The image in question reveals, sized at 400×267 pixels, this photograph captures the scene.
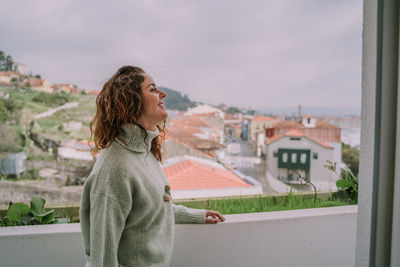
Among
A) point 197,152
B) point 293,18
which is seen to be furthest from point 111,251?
point 293,18

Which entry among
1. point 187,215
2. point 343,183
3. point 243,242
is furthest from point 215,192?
point 343,183

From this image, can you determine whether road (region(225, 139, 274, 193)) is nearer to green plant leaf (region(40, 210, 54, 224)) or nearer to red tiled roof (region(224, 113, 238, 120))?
red tiled roof (region(224, 113, 238, 120))

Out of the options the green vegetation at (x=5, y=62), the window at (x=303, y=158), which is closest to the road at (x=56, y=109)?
the green vegetation at (x=5, y=62)

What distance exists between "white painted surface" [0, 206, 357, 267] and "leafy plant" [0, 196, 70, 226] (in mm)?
92

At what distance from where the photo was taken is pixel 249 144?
7.98 ft

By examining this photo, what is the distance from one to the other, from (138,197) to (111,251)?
0.53 feet

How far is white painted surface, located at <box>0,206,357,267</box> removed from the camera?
3.70 feet

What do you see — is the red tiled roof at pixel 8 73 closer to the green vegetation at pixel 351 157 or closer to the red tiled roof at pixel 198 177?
the red tiled roof at pixel 198 177

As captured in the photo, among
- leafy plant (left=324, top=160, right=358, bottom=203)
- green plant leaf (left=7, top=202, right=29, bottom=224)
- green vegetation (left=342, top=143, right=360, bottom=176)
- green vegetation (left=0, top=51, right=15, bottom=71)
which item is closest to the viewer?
green plant leaf (left=7, top=202, right=29, bottom=224)

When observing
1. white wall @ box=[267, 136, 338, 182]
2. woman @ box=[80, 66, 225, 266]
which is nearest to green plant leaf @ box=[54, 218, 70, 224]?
woman @ box=[80, 66, 225, 266]

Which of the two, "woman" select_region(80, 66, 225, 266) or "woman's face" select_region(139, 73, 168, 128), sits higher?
"woman's face" select_region(139, 73, 168, 128)

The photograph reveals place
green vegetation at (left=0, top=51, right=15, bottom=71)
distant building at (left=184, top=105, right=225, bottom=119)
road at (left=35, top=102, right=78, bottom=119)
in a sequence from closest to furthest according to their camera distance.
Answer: green vegetation at (left=0, top=51, right=15, bottom=71)
road at (left=35, top=102, right=78, bottom=119)
distant building at (left=184, top=105, right=225, bottom=119)

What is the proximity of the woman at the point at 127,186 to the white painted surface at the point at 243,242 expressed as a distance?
0.35 meters

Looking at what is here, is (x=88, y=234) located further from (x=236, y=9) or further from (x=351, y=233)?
(x=236, y=9)
